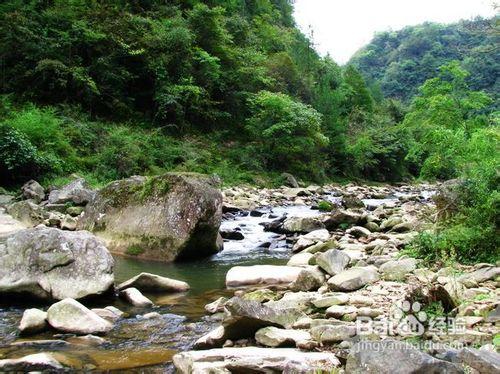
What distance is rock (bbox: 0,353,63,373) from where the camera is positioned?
10.5ft

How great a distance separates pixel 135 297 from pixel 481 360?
405cm

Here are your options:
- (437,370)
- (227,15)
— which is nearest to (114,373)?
(437,370)

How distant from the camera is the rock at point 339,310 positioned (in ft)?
12.6

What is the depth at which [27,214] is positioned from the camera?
9914mm

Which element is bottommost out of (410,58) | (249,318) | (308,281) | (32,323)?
(32,323)

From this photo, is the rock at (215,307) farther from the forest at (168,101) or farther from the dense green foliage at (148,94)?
the dense green foliage at (148,94)

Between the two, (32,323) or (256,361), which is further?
(32,323)

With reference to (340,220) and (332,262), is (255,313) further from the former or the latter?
(340,220)

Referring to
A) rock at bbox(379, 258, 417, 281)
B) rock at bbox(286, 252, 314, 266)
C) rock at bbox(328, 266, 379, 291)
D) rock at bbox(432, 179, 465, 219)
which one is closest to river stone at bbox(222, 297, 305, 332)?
rock at bbox(328, 266, 379, 291)

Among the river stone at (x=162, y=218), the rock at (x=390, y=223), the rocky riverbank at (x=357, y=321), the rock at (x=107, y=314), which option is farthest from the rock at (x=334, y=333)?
the rock at (x=390, y=223)

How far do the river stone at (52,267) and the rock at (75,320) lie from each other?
0.80 m

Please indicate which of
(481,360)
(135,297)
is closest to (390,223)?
(135,297)

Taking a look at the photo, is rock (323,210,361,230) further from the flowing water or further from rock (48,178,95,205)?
A: rock (48,178,95,205)

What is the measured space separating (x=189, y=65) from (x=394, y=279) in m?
20.0
